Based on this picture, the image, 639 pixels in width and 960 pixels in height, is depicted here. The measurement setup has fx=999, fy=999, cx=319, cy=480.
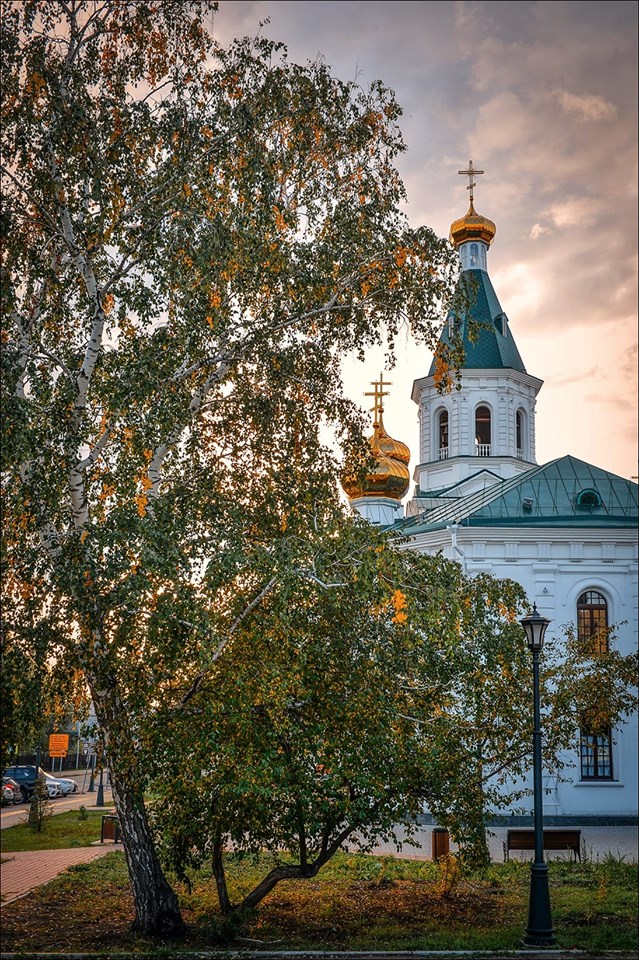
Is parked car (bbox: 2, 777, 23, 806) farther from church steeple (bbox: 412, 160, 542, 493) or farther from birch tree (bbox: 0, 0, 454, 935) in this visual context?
birch tree (bbox: 0, 0, 454, 935)

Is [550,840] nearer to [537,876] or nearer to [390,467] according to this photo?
[537,876]

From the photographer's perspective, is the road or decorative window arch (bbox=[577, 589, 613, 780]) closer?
the road

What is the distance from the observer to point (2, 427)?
8789 millimetres

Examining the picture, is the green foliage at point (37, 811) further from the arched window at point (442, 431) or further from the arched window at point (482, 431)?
the arched window at point (482, 431)

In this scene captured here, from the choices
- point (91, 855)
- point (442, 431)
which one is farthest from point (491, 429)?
point (91, 855)

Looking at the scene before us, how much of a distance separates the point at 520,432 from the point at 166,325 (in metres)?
24.6

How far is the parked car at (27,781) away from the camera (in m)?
29.0

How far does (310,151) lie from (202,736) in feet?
21.6

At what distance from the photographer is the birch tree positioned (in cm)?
941

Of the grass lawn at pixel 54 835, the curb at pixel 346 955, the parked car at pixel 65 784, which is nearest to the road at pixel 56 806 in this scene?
the parked car at pixel 65 784

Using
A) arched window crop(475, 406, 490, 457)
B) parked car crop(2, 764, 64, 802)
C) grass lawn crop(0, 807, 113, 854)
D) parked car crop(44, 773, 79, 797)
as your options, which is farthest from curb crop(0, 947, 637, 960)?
arched window crop(475, 406, 490, 457)

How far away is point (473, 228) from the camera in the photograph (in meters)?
35.8

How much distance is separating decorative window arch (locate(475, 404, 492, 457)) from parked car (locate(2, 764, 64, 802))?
1694cm

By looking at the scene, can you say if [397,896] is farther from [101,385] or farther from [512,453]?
[512,453]
